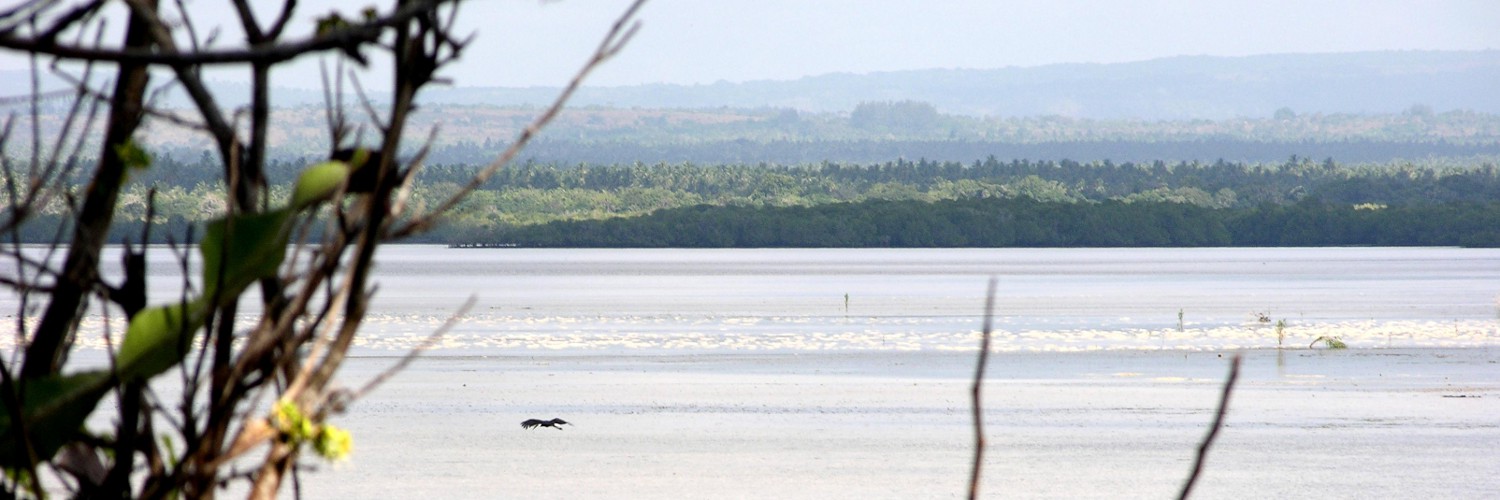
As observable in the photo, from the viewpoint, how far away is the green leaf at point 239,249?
1642mm

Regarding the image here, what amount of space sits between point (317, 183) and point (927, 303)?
50.3m

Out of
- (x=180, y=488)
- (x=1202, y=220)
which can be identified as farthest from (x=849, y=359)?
(x=1202, y=220)

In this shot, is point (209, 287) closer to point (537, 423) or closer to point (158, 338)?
point (158, 338)

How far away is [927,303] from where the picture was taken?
5178 cm

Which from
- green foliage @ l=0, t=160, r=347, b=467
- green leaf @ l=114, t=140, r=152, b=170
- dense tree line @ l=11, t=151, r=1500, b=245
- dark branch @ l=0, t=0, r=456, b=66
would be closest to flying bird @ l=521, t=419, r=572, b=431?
green leaf @ l=114, t=140, r=152, b=170

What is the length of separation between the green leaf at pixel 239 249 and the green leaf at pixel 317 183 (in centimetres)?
3

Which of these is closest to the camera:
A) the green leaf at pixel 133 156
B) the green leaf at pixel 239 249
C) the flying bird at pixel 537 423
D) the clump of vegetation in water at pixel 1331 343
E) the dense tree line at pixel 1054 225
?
the green leaf at pixel 239 249

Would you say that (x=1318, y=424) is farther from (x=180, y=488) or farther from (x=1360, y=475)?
(x=180, y=488)

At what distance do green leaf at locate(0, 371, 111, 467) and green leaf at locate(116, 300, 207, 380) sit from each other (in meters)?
0.07

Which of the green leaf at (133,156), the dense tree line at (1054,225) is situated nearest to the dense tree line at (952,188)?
the dense tree line at (1054,225)

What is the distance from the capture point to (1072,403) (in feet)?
72.1

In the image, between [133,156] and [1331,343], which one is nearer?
[133,156]

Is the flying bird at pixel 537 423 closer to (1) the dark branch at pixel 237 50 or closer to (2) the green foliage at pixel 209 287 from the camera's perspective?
(2) the green foliage at pixel 209 287

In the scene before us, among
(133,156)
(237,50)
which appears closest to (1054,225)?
(133,156)
